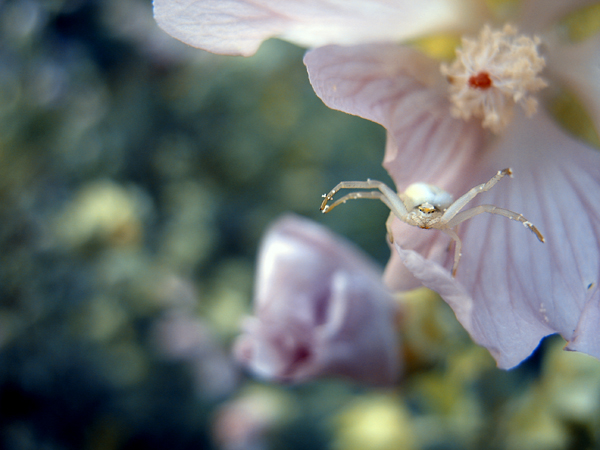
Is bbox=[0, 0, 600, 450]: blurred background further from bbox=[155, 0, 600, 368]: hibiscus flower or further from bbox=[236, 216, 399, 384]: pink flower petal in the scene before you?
bbox=[155, 0, 600, 368]: hibiscus flower

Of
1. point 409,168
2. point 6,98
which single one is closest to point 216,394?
point 6,98

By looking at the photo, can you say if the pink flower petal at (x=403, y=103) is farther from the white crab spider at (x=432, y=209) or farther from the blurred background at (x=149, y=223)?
the blurred background at (x=149, y=223)

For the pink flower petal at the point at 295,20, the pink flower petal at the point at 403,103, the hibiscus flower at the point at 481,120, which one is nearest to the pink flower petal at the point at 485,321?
the hibiscus flower at the point at 481,120

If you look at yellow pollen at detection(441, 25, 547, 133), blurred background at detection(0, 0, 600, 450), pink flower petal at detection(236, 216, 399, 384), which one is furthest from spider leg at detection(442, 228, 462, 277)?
blurred background at detection(0, 0, 600, 450)

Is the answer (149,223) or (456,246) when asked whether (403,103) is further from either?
(149,223)

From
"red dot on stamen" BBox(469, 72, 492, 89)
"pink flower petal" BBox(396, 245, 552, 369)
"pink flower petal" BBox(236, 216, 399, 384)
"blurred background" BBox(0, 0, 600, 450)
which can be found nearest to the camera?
"pink flower petal" BBox(396, 245, 552, 369)

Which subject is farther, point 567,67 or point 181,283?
point 181,283

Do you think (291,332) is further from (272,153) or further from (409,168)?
(272,153)

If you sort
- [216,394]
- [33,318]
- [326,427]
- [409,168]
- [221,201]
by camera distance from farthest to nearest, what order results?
[221,201] → [216,394] → [33,318] → [326,427] → [409,168]
